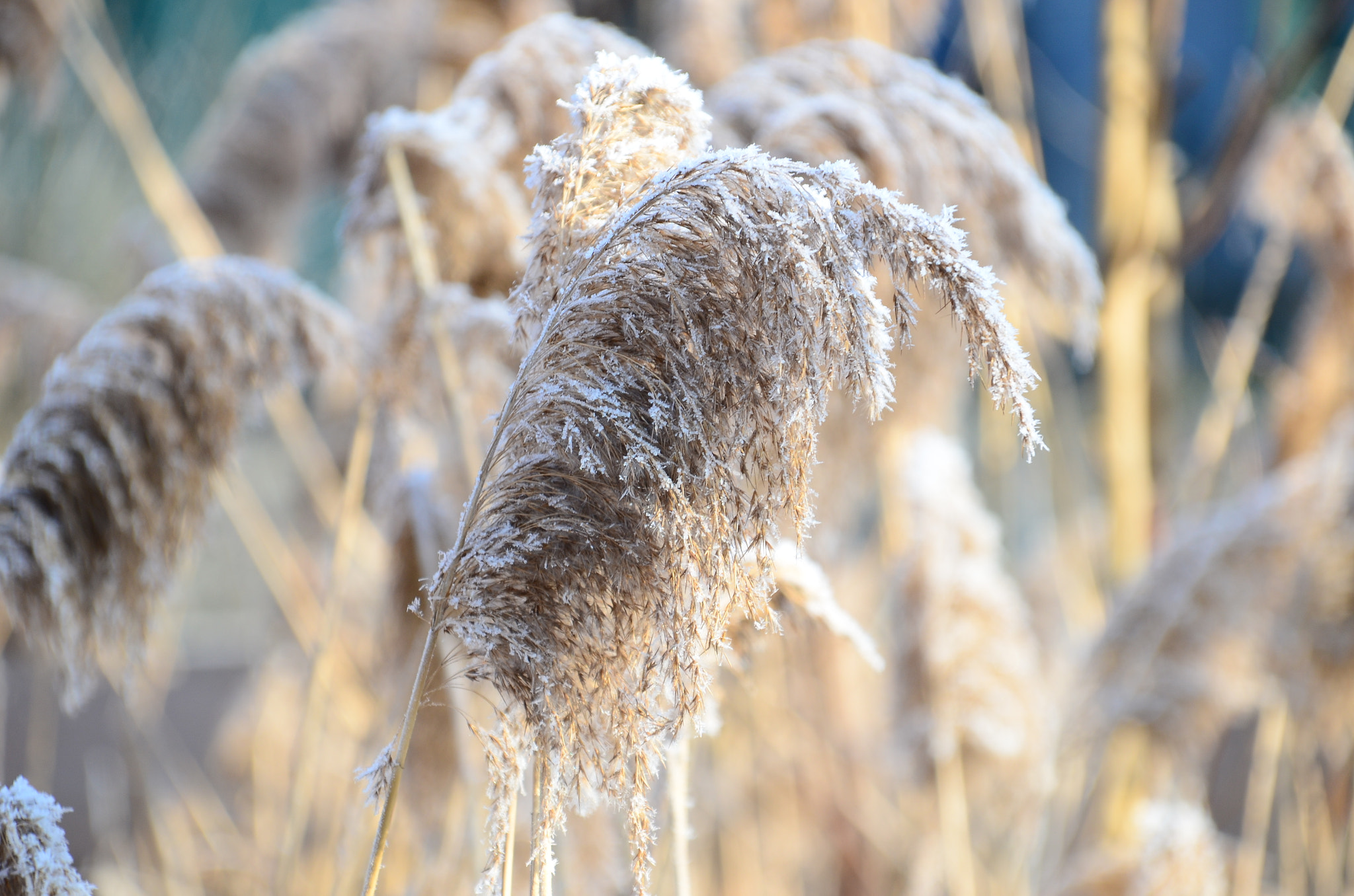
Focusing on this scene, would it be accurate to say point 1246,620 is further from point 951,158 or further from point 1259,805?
point 951,158

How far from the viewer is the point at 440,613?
73 centimetres

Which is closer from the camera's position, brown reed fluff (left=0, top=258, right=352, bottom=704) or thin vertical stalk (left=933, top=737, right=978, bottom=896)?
brown reed fluff (left=0, top=258, right=352, bottom=704)

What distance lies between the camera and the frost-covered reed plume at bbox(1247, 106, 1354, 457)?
2.28 m

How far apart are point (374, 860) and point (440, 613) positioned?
0.71ft

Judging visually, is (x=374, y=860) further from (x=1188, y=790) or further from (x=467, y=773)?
(x=1188, y=790)

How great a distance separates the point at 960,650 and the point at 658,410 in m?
1.55

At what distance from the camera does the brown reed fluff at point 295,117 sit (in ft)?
8.20

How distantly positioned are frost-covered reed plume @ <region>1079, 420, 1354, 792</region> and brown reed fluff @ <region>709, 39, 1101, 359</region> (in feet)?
2.88

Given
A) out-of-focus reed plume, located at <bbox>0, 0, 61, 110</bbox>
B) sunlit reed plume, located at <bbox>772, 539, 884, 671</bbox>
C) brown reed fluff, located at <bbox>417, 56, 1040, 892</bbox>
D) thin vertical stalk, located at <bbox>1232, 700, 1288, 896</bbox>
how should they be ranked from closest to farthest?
1. brown reed fluff, located at <bbox>417, 56, 1040, 892</bbox>
2. sunlit reed plume, located at <bbox>772, 539, 884, 671</bbox>
3. out-of-focus reed plume, located at <bbox>0, 0, 61, 110</bbox>
4. thin vertical stalk, located at <bbox>1232, 700, 1288, 896</bbox>

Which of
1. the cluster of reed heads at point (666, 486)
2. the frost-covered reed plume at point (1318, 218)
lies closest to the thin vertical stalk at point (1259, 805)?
the cluster of reed heads at point (666, 486)

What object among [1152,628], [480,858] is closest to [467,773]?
[480,858]

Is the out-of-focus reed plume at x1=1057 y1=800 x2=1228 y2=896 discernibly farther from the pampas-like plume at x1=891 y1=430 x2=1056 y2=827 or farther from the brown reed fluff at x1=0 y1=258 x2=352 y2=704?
the brown reed fluff at x1=0 y1=258 x2=352 y2=704

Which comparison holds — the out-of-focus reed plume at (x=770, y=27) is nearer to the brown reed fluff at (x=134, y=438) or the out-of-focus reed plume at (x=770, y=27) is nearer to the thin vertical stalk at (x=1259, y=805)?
the brown reed fluff at (x=134, y=438)

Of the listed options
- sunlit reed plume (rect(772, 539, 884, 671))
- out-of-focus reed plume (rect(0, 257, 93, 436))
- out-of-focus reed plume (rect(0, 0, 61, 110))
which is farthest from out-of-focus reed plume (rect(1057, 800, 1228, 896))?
Answer: out-of-focus reed plume (rect(0, 0, 61, 110))
